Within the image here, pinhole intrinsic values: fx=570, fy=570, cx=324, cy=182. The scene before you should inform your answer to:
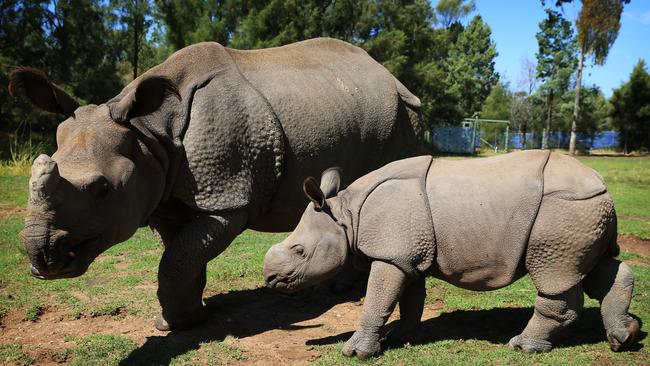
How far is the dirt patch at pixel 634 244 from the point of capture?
310 inches

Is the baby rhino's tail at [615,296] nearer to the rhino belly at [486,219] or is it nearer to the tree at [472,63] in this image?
the rhino belly at [486,219]

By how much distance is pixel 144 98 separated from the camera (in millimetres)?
4137

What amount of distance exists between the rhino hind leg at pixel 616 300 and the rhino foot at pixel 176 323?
10.8ft

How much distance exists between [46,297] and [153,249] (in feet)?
8.04

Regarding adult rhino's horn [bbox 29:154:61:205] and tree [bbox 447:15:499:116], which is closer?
adult rhino's horn [bbox 29:154:61:205]

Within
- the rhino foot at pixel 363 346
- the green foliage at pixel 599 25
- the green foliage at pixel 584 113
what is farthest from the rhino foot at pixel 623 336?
the green foliage at pixel 584 113

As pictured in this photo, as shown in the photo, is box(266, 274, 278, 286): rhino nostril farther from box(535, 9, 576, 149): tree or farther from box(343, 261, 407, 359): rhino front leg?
box(535, 9, 576, 149): tree

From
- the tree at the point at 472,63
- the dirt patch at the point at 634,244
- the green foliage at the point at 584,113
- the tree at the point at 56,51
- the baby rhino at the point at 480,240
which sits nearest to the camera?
the baby rhino at the point at 480,240

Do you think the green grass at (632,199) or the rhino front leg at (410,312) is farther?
the green grass at (632,199)

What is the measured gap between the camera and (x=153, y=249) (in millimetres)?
8203

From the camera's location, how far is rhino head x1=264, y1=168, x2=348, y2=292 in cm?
419

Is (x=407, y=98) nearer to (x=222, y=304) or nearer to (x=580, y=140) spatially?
(x=222, y=304)

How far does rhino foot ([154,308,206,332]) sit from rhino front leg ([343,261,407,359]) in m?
1.47

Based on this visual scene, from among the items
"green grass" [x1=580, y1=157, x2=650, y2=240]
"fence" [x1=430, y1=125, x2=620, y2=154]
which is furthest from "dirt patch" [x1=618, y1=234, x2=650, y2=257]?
"fence" [x1=430, y1=125, x2=620, y2=154]
